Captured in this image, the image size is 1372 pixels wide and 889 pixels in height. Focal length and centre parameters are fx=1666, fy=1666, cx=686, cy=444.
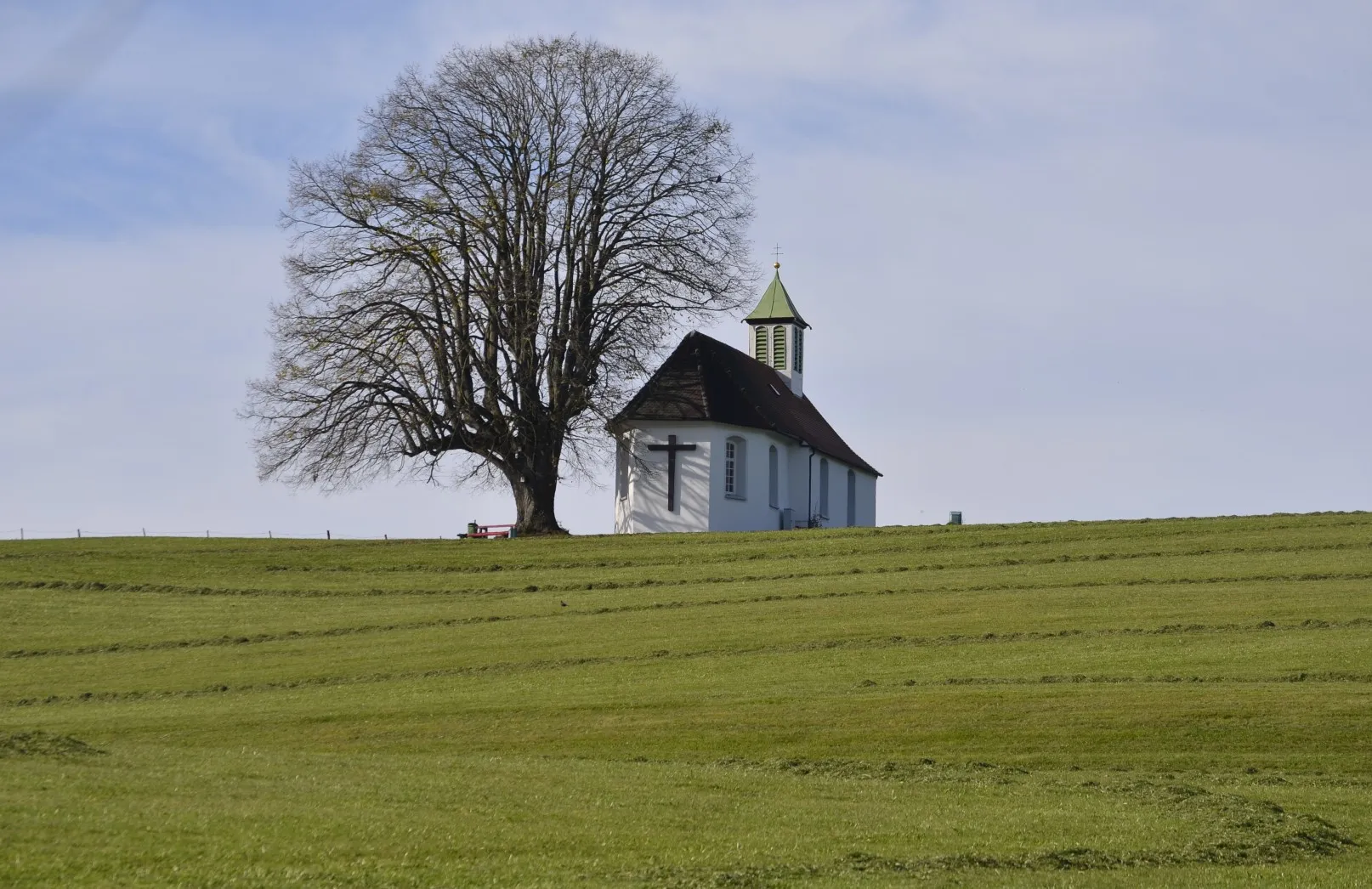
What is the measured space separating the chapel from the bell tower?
5670mm

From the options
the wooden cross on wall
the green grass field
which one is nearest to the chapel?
the wooden cross on wall

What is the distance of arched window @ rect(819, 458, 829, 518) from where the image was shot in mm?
62594

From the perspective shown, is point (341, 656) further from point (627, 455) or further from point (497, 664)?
point (627, 455)

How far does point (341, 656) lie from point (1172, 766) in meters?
15.7

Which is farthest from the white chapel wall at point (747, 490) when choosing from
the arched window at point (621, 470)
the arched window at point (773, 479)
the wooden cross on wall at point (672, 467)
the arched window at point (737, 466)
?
the arched window at point (621, 470)

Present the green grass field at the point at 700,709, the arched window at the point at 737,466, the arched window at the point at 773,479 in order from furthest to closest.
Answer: the arched window at the point at 773,479
the arched window at the point at 737,466
the green grass field at the point at 700,709

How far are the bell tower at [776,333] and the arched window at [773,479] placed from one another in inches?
393

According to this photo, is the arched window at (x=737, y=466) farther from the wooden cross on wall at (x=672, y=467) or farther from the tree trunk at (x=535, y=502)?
the tree trunk at (x=535, y=502)

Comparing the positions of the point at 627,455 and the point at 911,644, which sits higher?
the point at 627,455

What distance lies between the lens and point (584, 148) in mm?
51500

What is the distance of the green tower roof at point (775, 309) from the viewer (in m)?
68.0

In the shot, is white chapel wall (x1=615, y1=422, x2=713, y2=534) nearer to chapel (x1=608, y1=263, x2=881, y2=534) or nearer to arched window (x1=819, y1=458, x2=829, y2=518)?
chapel (x1=608, y1=263, x2=881, y2=534)

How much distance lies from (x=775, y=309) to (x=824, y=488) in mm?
8879

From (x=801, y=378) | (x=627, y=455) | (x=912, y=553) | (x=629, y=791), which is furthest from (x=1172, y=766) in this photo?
(x=801, y=378)
